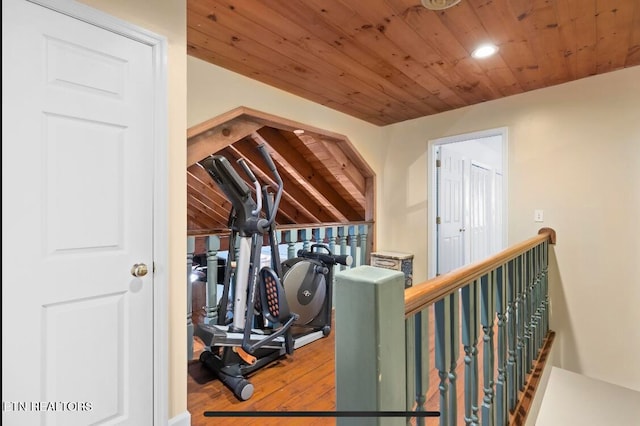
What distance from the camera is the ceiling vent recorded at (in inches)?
66.3

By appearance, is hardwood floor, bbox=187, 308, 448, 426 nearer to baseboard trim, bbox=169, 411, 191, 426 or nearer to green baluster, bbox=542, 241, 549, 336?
baseboard trim, bbox=169, 411, 191, 426

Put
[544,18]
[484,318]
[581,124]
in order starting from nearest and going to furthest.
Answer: [484,318] < [544,18] < [581,124]

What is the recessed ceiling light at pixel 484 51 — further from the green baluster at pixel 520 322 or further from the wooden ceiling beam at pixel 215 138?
the wooden ceiling beam at pixel 215 138

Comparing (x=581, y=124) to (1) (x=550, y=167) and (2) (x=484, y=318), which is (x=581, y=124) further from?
(2) (x=484, y=318)

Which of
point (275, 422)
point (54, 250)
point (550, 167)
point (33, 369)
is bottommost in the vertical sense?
point (275, 422)

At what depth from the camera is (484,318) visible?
1.34 m

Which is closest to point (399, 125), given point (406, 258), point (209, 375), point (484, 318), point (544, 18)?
point (406, 258)

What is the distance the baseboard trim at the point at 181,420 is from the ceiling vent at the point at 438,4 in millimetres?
2500

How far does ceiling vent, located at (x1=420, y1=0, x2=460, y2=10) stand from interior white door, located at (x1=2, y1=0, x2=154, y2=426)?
1.44m

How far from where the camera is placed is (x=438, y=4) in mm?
1708

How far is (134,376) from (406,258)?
298cm

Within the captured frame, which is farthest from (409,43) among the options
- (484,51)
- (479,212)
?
(479,212)

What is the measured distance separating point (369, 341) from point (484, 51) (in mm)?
2411

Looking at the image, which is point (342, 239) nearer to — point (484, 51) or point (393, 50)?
point (393, 50)
